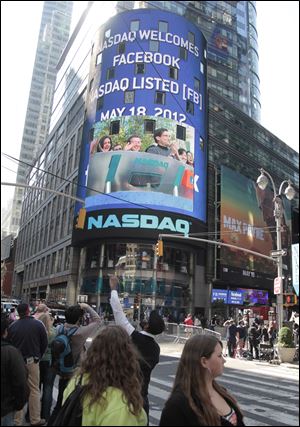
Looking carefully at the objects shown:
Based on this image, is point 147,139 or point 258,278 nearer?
point 147,139

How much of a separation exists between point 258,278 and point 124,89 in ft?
99.8

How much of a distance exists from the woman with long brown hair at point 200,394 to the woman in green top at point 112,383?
0.97ft

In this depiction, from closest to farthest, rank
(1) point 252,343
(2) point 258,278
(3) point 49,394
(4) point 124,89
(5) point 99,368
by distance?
(5) point 99,368 → (3) point 49,394 → (1) point 252,343 → (4) point 124,89 → (2) point 258,278

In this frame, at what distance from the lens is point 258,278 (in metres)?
58.5

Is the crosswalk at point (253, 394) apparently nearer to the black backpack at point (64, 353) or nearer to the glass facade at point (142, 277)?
the black backpack at point (64, 353)

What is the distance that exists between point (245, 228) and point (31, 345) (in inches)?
2065

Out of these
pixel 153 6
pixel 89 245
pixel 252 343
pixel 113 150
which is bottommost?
pixel 252 343

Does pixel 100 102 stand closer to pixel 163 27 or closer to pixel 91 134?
pixel 91 134

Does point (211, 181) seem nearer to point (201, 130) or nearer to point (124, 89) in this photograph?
point (201, 130)

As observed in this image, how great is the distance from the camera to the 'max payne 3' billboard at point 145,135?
4544 cm

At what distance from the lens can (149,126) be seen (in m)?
47.5

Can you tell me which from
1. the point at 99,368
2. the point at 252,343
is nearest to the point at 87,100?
the point at 252,343

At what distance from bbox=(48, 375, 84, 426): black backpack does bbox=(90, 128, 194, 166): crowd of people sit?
44013mm

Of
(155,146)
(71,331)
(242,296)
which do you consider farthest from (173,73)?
(71,331)
